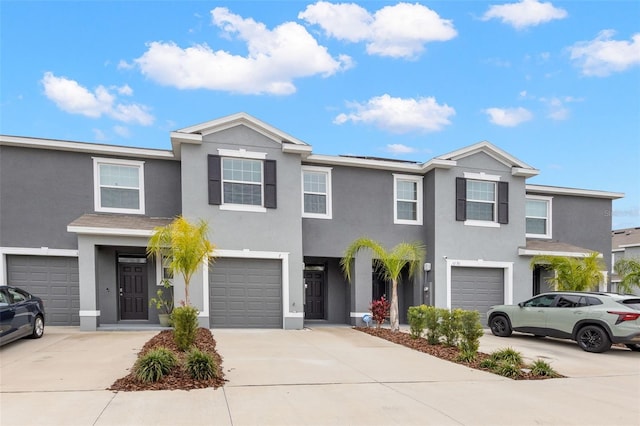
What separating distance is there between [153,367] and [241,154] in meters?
8.14

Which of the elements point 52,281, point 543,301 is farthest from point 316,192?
point 52,281

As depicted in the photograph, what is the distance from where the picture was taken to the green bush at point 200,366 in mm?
6488

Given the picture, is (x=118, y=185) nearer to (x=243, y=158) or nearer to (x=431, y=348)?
(x=243, y=158)

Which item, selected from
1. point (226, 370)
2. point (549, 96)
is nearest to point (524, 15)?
point (549, 96)

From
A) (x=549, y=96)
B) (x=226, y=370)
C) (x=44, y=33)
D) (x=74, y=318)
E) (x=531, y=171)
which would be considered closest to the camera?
(x=226, y=370)

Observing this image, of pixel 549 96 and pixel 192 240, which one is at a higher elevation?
pixel 549 96

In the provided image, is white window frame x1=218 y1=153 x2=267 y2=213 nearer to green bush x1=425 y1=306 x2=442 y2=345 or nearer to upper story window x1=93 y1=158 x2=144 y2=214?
upper story window x1=93 y1=158 x2=144 y2=214

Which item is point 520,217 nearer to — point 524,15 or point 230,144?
point 524,15

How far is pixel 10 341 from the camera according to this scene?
30.8 ft

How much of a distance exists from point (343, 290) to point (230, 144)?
675 cm

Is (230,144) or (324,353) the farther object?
(230,144)

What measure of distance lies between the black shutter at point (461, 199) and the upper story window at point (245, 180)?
21.7 ft

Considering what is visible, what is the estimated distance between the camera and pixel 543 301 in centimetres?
1200

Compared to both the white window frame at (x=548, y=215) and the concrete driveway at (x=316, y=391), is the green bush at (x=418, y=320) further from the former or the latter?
the white window frame at (x=548, y=215)
